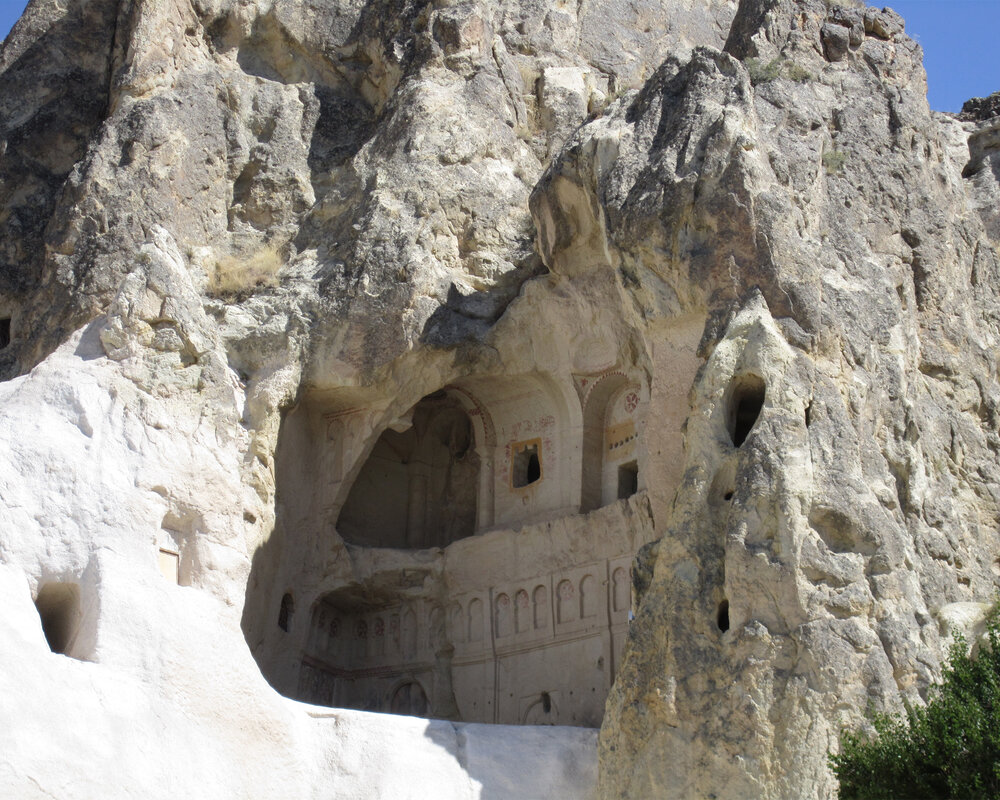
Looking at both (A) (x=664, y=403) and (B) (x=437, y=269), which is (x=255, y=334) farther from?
(A) (x=664, y=403)

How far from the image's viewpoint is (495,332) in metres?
19.8

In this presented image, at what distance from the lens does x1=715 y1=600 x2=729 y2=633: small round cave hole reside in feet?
47.5

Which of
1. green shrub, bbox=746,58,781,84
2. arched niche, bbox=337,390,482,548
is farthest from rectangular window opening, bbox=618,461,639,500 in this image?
green shrub, bbox=746,58,781,84

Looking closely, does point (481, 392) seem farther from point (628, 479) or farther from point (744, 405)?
point (744, 405)

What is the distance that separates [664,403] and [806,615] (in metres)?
3.73

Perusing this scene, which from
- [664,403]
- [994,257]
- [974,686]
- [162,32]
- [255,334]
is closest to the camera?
[974,686]

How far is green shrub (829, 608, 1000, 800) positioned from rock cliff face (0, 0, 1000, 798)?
0.90m

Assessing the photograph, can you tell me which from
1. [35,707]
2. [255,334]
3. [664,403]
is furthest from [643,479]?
[35,707]

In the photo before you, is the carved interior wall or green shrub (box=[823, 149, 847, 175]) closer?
green shrub (box=[823, 149, 847, 175])

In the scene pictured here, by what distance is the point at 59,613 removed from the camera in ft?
48.8

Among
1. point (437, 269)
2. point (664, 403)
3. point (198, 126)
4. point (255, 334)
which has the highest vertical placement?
point (198, 126)

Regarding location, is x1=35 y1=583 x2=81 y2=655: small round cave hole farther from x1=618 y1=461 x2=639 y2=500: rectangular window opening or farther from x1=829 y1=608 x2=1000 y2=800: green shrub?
x1=618 y1=461 x2=639 y2=500: rectangular window opening

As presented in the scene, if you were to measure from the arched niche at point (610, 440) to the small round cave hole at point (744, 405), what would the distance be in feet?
13.0

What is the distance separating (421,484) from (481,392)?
6.62 feet
